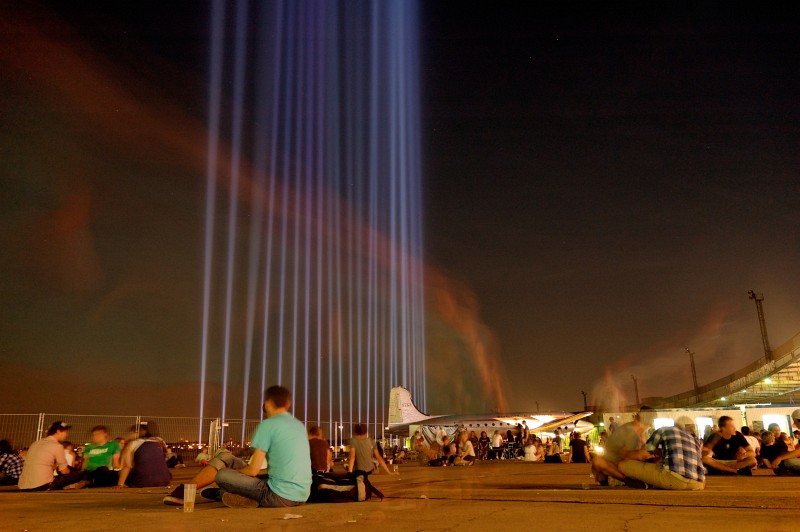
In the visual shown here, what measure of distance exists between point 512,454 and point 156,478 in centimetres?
2302

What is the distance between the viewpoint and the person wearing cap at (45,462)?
371 inches

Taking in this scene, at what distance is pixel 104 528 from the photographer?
445cm

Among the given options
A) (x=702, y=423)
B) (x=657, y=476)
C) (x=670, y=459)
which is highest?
(x=670, y=459)

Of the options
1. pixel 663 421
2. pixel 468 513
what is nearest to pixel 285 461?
pixel 468 513

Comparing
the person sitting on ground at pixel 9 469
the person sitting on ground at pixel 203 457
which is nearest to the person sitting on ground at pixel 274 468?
the person sitting on ground at pixel 9 469

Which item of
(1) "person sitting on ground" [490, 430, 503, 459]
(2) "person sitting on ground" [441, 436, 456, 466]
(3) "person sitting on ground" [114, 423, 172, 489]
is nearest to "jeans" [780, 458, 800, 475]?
(3) "person sitting on ground" [114, 423, 172, 489]

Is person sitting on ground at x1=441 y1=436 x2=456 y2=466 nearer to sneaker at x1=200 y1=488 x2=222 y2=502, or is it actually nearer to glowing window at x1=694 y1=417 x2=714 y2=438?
sneaker at x1=200 y1=488 x2=222 y2=502

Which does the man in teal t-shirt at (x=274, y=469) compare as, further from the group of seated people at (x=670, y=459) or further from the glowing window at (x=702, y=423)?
the glowing window at (x=702, y=423)

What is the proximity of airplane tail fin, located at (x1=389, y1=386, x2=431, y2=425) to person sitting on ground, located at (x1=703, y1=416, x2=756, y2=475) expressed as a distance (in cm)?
4638

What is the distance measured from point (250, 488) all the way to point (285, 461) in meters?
0.48

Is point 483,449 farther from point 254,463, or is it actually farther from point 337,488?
point 254,463

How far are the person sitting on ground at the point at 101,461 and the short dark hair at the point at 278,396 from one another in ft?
22.3

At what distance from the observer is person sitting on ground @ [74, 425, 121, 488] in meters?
10.5

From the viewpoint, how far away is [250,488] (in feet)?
18.2
